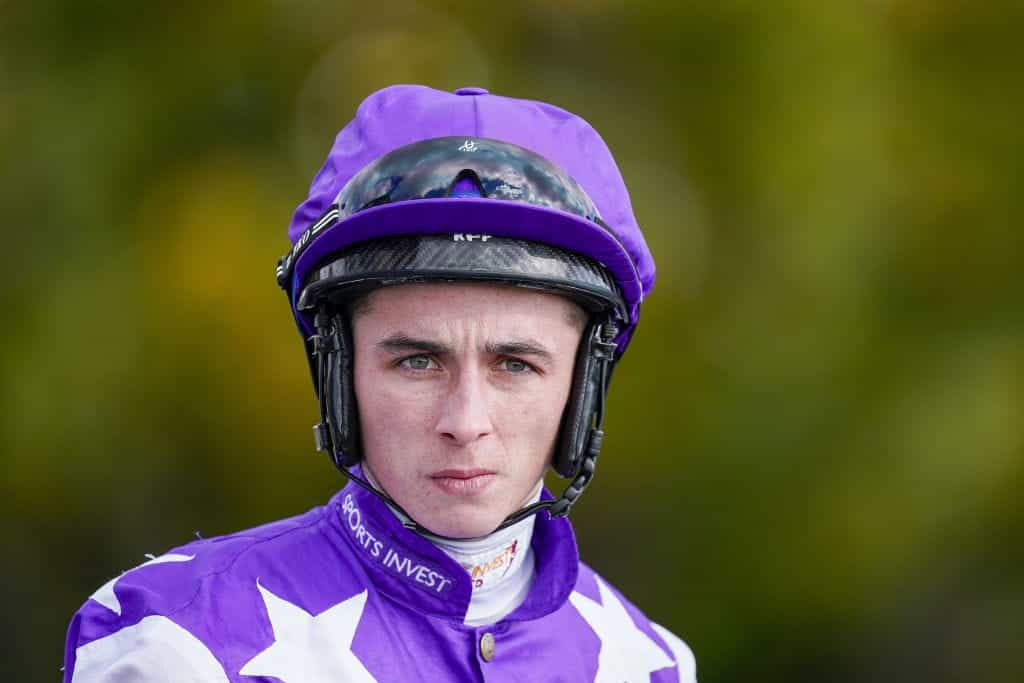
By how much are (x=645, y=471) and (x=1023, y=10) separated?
9.90 ft

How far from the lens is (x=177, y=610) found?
1807mm

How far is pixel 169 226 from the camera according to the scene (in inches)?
215

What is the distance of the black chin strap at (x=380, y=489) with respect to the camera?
203 centimetres

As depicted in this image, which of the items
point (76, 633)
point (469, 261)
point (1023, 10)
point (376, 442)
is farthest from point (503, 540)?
point (1023, 10)

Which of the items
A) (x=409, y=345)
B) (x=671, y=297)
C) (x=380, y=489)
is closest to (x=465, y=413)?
(x=409, y=345)

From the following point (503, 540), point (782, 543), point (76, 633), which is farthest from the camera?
point (782, 543)

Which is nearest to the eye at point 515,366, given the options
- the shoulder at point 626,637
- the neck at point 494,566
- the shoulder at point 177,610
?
the neck at point 494,566

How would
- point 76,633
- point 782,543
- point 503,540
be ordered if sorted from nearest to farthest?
point 76,633 < point 503,540 < point 782,543

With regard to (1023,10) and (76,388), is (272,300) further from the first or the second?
(1023,10)

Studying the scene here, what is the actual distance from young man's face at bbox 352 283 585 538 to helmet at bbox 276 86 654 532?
0.14 ft

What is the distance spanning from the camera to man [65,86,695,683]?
6.14 ft

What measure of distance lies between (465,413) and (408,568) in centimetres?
33

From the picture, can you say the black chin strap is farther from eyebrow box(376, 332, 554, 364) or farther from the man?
eyebrow box(376, 332, 554, 364)

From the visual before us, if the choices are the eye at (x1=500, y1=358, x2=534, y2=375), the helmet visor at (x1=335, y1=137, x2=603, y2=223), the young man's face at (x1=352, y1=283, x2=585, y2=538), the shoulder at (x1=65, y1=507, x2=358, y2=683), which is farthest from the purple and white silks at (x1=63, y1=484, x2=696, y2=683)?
the helmet visor at (x1=335, y1=137, x2=603, y2=223)
